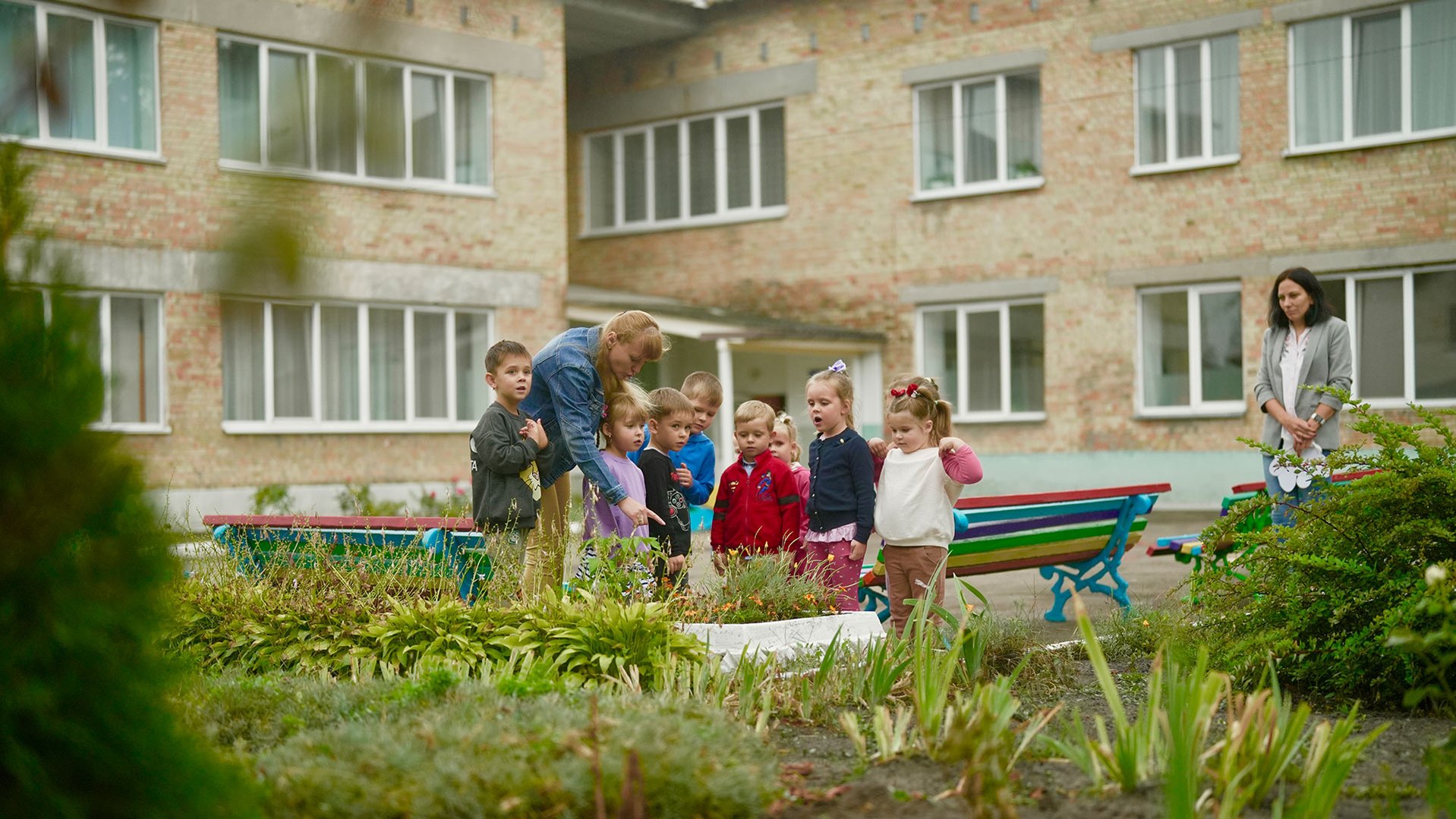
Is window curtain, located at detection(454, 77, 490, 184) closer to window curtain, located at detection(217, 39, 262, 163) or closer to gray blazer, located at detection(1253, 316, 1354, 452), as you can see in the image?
gray blazer, located at detection(1253, 316, 1354, 452)

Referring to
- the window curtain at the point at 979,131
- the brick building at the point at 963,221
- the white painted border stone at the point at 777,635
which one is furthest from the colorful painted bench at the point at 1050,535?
the window curtain at the point at 979,131

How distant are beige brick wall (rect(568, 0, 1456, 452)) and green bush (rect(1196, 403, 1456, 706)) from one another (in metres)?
13.5

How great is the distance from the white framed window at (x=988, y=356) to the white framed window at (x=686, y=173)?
328 centimetres

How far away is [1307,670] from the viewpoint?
5.06 meters

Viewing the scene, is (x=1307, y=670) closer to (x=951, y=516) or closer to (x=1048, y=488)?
(x=951, y=516)

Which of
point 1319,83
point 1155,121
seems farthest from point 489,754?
point 1155,121

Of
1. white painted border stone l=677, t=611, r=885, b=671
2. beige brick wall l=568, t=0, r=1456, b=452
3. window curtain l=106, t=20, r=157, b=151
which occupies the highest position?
beige brick wall l=568, t=0, r=1456, b=452

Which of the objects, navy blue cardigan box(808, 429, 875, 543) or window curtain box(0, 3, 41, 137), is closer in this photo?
window curtain box(0, 3, 41, 137)

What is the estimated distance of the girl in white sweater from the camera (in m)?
6.44

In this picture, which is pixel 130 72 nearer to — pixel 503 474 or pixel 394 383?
pixel 503 474

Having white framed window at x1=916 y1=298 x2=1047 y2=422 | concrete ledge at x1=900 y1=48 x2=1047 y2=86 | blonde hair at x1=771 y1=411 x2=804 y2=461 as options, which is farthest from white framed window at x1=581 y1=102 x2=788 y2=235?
blonde hair at x1=771 y1=411 x2=804 y2=461

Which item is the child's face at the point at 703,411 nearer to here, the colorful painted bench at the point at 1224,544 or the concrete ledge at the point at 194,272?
the colorful painted bench at the point at 1224,544

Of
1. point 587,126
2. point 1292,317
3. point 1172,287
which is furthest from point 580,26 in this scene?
point 1292,317

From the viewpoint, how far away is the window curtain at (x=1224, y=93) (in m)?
18.3
